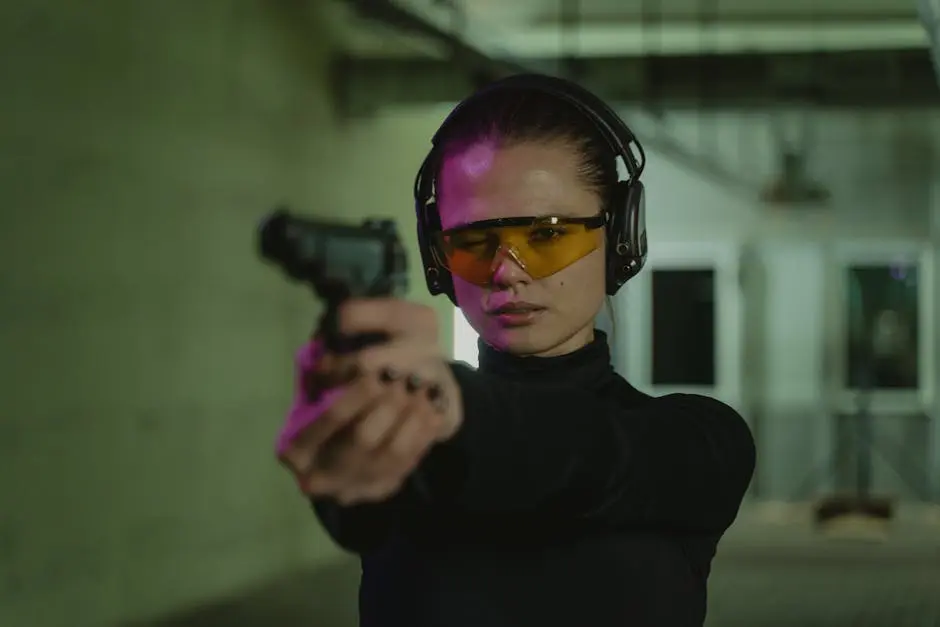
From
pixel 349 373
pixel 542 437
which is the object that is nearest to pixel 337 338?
pixel 349 373

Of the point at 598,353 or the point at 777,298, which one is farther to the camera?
the point at 777,298

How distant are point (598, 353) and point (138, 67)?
15.9 ft

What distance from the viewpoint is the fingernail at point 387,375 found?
590 millimetres

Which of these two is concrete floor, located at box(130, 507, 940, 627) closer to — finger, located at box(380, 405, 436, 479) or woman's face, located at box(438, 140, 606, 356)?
woman's face, located at box(438, 140, 606, 356)

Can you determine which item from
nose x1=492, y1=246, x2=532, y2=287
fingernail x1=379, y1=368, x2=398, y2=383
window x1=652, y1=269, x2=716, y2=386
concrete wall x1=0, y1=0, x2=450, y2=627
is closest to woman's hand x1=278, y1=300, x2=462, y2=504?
fingernail x1=379, y1=368, x2=398, y2=383

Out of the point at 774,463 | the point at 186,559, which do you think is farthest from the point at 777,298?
the point at 186,559

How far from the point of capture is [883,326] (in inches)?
454

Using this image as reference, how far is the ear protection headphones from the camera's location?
3.08 feet

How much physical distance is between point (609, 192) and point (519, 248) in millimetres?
102

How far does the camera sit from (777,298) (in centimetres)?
1139

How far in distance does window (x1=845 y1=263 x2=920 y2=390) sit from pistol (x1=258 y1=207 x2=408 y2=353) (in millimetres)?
11256

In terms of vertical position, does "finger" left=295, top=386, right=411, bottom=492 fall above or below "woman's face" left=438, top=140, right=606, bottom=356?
below

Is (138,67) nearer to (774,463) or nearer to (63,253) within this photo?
(63,253)

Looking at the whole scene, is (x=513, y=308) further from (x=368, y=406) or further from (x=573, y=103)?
(x=368, y=406)
